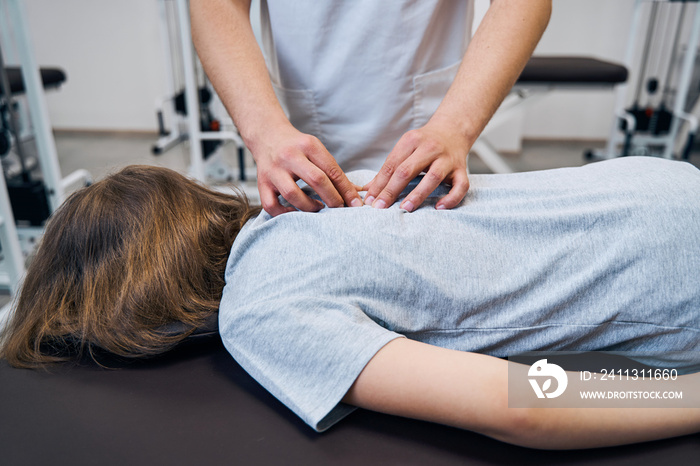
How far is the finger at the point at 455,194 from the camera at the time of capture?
0.69m

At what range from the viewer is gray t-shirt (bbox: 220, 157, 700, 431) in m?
0.57

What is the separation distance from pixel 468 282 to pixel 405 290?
8 centimetres

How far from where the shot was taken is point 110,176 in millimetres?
793

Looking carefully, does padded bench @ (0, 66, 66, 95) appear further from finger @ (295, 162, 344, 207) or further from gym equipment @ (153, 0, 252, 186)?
finger @ (295, 162, 344, 207)

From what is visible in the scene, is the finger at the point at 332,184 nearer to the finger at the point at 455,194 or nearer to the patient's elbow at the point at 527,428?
the finger at the point at 455,194

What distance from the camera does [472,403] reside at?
0.52m

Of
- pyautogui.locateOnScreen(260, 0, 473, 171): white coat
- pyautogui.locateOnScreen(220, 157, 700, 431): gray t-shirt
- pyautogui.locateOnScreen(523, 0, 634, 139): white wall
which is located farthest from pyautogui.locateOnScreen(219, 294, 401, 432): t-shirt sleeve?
pyautogui.locateOnScreen(523, 0, 634, 139): white wall

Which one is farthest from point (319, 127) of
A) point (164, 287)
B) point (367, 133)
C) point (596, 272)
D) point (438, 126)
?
point (596, 272)

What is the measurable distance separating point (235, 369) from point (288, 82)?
0.62 meters

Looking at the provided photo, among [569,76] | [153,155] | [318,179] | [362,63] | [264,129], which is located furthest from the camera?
[153,155]

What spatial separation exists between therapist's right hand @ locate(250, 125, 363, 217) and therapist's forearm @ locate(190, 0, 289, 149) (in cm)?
9

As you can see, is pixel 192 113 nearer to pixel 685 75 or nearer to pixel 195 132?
pixel 195 132

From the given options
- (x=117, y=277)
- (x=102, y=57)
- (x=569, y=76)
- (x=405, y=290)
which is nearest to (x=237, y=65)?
(x=117, y=277)

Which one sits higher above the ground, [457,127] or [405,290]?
[457,127]
